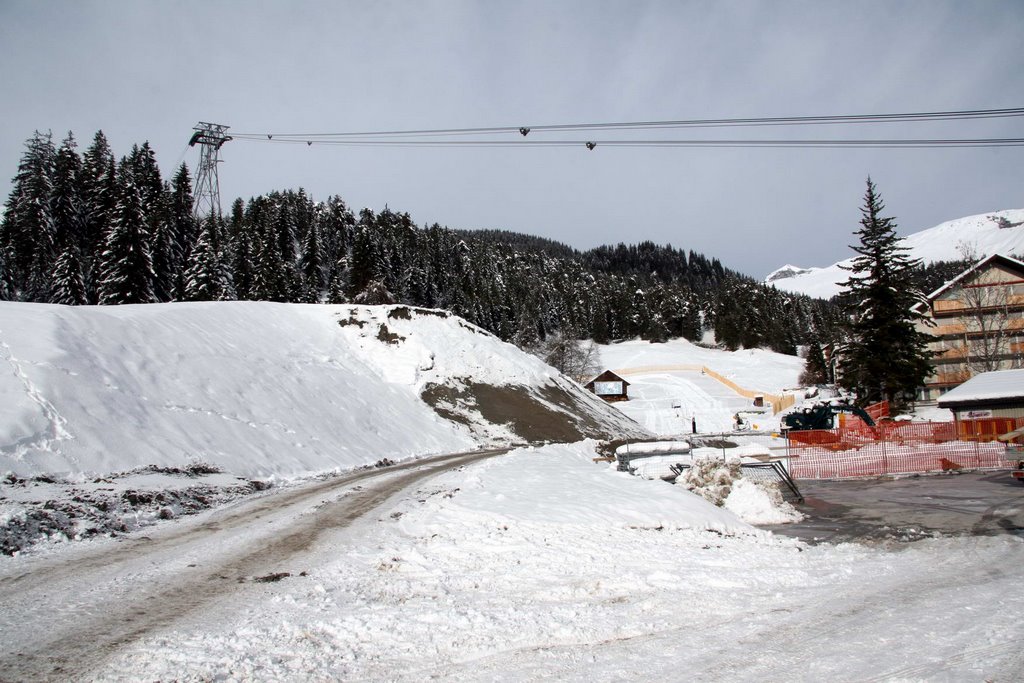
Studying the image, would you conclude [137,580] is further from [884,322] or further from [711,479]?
[884,322]

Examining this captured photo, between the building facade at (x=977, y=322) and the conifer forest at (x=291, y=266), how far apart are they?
52880mm

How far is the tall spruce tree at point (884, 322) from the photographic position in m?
40.7

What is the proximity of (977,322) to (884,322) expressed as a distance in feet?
55.4

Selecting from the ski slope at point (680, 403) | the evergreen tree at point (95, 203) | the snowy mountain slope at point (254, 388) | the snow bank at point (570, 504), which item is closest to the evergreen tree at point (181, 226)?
the evergreen tree at point (95, 203)

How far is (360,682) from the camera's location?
4.68 m

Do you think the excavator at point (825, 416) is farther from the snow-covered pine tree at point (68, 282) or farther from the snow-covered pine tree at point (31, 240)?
the snow-covered pine tree at point (31, 240)

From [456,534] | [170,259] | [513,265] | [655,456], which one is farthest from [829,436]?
[513,265]

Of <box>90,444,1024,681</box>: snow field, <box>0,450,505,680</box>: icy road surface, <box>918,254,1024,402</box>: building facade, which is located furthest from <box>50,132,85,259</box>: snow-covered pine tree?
<box>918,254,1024,402</box>: building facade

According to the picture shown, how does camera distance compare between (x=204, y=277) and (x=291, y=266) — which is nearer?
(x=204, y=277)

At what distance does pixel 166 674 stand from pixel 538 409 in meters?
38.1

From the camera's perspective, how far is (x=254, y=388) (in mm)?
26781

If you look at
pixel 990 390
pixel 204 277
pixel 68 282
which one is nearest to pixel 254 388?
pixel 68 282

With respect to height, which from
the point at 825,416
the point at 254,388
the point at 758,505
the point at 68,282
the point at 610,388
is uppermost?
the point at 68,282

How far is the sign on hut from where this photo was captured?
267ft
